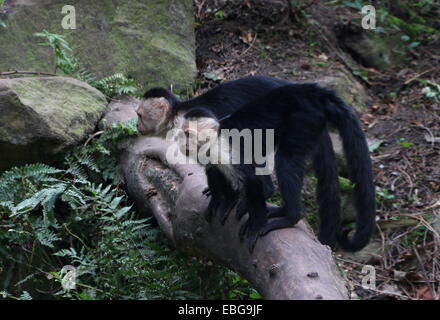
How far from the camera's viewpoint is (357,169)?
3633 mm

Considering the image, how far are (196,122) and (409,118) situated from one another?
4.30 m

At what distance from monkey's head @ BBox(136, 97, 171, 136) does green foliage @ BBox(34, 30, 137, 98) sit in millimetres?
816

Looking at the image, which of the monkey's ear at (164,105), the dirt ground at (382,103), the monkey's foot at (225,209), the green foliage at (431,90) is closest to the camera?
the monkey's foot at (225,209)

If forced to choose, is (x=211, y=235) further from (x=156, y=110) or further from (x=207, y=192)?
(x=156, y=110)

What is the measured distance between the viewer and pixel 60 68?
5.70 m

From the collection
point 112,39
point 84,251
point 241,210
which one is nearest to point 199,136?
point 241,210

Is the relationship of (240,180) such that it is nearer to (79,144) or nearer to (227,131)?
(227,131)

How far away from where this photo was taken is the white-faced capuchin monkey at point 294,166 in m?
3.53

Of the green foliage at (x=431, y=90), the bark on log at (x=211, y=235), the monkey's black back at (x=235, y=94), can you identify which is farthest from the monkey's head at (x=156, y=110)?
the green foliage at (x=431, y=90)

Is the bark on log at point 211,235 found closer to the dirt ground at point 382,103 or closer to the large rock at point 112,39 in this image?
the large rock at point 112,39

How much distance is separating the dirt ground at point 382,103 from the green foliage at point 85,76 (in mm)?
1484

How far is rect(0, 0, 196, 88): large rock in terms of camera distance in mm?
6043
